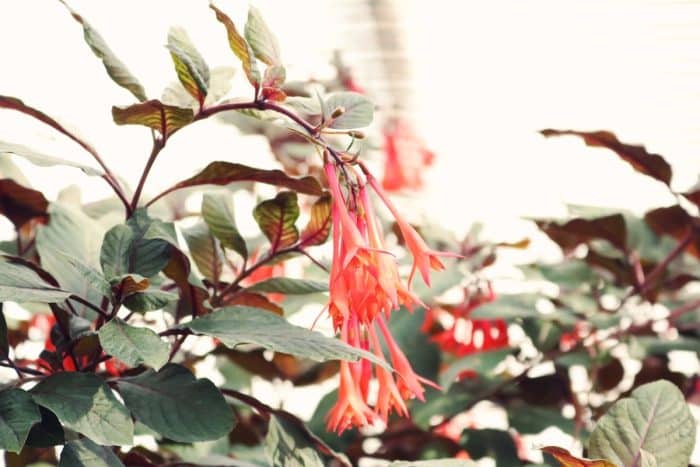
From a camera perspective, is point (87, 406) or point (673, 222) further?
point (673, 222)

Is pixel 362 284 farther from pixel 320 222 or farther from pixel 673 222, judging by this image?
pixel 673 222

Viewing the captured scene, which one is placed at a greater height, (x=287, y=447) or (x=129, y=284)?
(x=129, y=284)

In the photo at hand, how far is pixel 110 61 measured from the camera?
54 centimetres

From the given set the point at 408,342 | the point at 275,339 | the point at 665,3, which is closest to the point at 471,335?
the point at 408,342

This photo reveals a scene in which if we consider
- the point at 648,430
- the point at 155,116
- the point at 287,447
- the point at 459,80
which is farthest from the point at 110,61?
the point at 459,80

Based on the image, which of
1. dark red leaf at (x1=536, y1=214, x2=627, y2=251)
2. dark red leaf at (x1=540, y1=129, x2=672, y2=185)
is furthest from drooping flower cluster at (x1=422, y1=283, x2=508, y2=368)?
dark red leaf at (x1=540, y1=129, x2=672, y2=185)

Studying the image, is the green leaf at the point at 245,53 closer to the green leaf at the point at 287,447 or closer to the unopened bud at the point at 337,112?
the unopened bud at the point at 337,112

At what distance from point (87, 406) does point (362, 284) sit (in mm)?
169

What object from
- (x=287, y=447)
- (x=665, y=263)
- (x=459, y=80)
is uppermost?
(x=287, y=447)

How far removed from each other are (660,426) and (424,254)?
0.59ft

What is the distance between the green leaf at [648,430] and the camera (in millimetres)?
537

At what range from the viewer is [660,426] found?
548 mm

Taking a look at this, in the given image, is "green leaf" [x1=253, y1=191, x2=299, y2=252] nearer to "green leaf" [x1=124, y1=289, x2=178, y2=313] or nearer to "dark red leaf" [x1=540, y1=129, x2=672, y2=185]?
"green leaf" [x1=124, y1=289, x2=178, y2=313]

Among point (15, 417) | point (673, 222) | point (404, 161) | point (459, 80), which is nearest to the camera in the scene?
point (15, 417)
